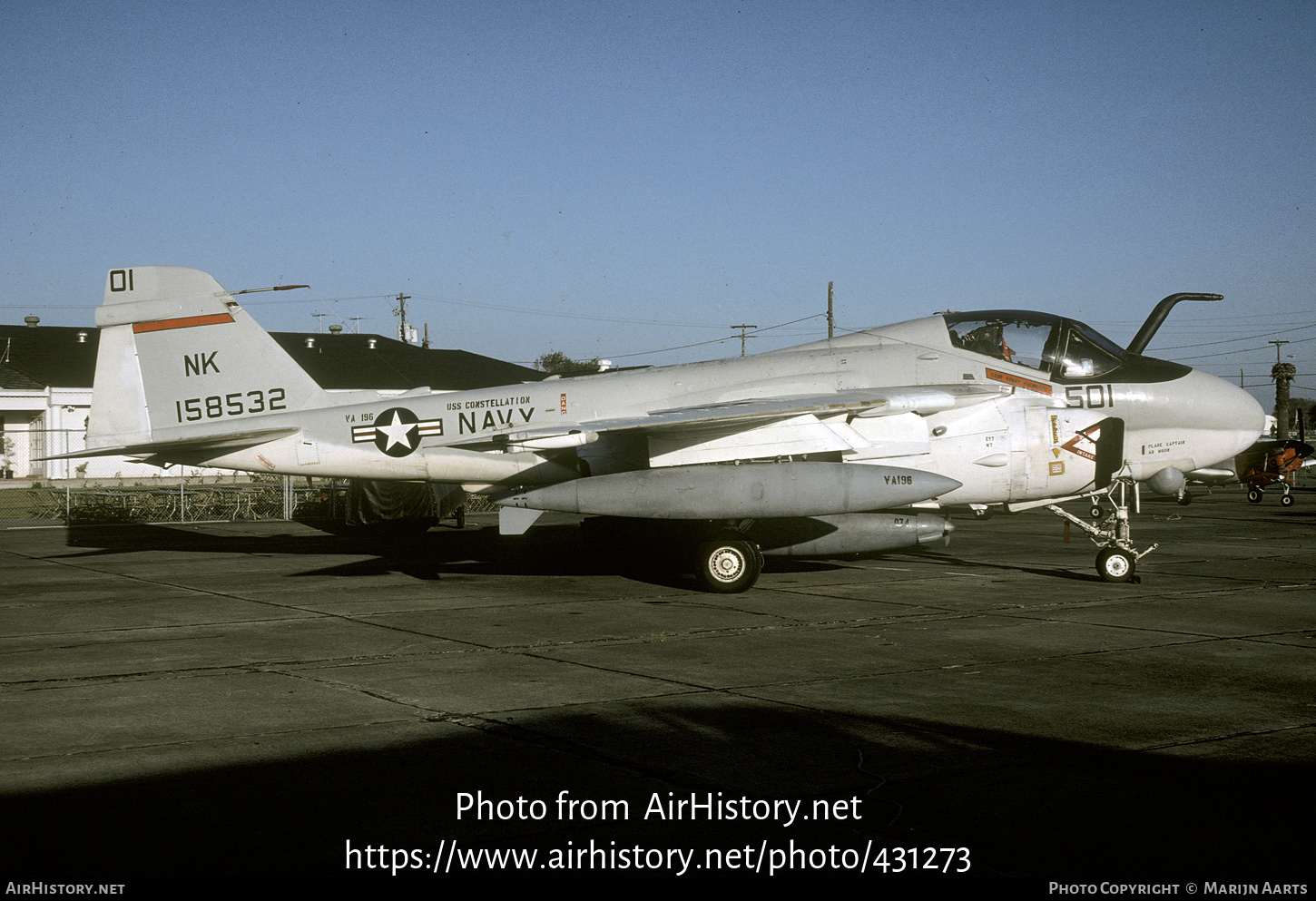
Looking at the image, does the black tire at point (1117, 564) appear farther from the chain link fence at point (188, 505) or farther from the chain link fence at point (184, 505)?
the chain link fence at point (188, 505)

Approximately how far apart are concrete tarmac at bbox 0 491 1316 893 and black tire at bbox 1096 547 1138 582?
241 millimetres

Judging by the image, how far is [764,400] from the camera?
12.8 metres

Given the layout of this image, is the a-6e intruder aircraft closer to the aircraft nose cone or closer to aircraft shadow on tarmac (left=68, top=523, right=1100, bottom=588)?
the aircraft nose cone

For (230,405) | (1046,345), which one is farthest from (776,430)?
(230,405)

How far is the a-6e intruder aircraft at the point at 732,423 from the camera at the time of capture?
12312mm

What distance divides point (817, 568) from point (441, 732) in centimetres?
936

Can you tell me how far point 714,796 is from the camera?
483 cm

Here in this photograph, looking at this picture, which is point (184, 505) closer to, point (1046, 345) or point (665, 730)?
point (1046, 345)

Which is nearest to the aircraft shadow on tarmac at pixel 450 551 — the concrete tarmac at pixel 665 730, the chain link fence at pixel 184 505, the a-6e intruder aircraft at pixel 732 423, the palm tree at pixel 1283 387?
the a-6e intruder aircraft at pixel 732 423

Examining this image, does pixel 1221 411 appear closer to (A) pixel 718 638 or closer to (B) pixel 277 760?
(A) pixel 718 638

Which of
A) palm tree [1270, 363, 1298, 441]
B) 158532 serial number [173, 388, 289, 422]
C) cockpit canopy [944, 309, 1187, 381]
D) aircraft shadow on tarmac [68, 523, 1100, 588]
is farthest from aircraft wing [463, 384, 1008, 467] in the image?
palm tree [1270, 363, 1298, 441]

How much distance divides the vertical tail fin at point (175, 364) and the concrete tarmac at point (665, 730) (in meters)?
2.34

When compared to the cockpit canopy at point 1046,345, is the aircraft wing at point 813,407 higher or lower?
lower

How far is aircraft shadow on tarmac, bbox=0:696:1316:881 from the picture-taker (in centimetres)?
407
